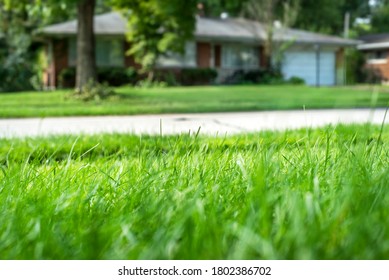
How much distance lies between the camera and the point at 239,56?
25203 mm

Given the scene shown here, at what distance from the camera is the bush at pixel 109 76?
65.3ft

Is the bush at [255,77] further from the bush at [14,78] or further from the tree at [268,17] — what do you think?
the bush at [14,78]

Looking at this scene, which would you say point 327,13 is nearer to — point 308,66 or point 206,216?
point 308,66

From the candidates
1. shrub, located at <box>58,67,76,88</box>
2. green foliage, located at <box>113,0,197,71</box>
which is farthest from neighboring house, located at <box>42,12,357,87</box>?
green foliage, located at <box>113,0,197,71</box>

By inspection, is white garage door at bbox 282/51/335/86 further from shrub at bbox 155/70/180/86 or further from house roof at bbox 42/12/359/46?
shrub at bbox 155/70/180/86

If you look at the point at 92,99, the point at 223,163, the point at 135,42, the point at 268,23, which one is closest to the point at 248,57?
the point at 268,23

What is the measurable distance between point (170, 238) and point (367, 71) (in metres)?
29.0

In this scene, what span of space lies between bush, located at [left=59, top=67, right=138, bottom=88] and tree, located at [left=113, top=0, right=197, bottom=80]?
0.63 meters

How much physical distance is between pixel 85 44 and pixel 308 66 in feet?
53.8

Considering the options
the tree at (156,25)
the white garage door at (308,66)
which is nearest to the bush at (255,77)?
the white garage door at (308,66)

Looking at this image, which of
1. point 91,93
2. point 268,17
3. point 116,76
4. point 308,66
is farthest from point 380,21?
point 91,93

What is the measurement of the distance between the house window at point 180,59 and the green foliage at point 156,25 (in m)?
1.51
